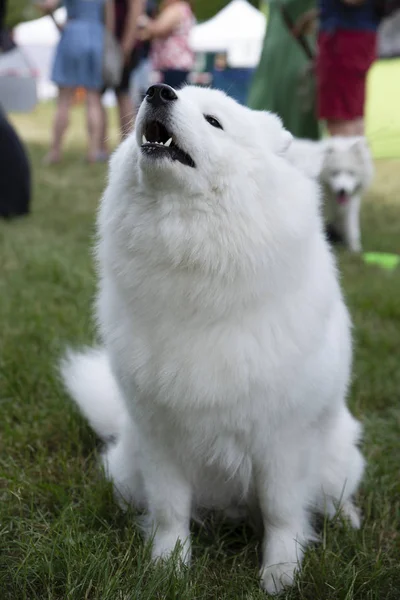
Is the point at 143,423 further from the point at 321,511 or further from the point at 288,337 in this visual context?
the point at 321,511

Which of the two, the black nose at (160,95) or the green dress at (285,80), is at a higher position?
the black nose at (160,95)

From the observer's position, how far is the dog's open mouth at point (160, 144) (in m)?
1.54

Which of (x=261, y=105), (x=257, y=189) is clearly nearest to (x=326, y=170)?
(x=261, y=105)

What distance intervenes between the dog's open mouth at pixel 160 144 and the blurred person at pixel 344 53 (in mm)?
2918

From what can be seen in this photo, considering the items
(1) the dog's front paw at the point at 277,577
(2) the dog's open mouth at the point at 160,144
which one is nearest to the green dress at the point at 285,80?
(2) the dog's open mouth at the point at 160,144

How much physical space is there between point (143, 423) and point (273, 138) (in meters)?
0.76

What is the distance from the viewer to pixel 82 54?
291 inches

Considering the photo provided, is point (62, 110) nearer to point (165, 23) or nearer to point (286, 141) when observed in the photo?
point (165, 23)

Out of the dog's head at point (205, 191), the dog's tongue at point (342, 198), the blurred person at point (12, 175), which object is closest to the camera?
the dog's head at point (205, 191)

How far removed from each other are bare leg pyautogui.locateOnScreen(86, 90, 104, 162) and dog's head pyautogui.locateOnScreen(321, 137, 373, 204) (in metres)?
3.43

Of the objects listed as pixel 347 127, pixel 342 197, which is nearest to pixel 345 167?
pixel 342 197

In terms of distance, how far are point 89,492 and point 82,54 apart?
6.46m

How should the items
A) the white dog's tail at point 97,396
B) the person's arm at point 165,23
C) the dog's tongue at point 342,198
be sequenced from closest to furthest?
the white dog's tail at point 97,396, the dog's tongue at point 342,198, the person's arm at point 165,23

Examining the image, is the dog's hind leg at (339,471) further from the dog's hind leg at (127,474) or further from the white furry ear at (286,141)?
the white furry ear at (286,141)
